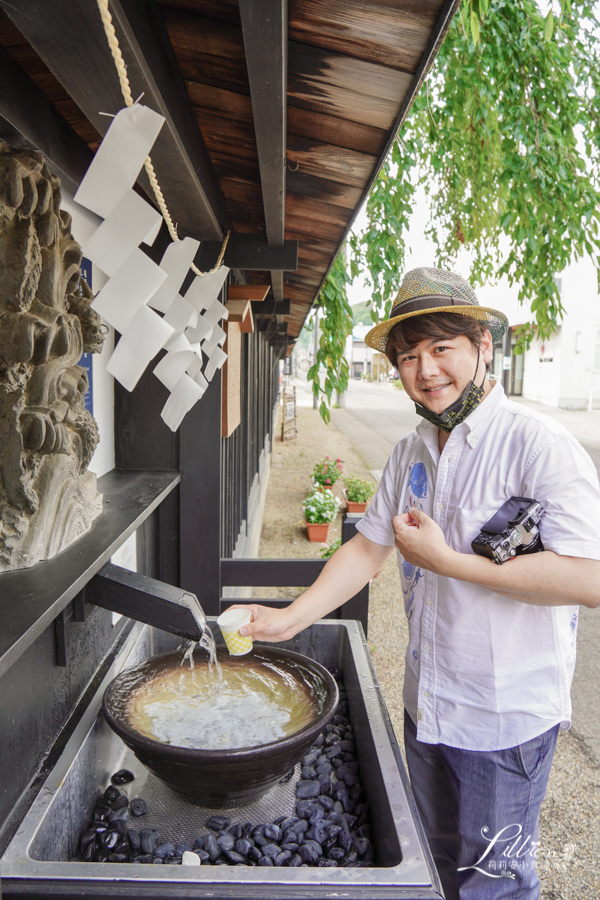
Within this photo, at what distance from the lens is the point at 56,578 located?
48.6 inches

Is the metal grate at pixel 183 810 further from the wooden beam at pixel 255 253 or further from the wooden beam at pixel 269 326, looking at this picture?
the wooden beam at pixel 269 326

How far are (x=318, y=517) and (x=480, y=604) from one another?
6.21 meters

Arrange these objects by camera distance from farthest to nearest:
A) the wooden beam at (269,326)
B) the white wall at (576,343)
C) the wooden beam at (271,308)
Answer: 1. the white wall at (576,343)
2. the wooden beam at (269,326)
3. the wooden beam at (271,308)

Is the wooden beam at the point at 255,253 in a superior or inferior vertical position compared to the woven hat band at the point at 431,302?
superior

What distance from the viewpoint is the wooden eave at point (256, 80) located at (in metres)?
0.90

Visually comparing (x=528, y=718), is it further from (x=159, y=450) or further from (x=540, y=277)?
(x=540, y=277)

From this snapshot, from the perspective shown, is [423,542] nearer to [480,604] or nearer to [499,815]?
[480,604]

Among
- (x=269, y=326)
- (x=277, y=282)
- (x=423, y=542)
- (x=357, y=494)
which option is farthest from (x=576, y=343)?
(x=423, y=542)

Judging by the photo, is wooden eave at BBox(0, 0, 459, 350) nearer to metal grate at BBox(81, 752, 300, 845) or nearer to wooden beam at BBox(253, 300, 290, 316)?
metal grate at BBox(81, 752, 300, 845)

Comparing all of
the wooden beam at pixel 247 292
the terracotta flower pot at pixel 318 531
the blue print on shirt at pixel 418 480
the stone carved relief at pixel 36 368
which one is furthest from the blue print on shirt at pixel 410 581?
the terracotta flower pot at pixel 318 531

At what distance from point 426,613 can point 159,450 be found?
1276 millimetres

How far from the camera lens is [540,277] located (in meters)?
3.28

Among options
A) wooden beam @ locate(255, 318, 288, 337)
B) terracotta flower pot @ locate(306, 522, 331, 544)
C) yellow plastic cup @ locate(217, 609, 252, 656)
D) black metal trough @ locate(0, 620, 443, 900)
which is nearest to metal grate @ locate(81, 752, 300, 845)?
Answer: black metal trough @ locate(0, 620, 443, 900)

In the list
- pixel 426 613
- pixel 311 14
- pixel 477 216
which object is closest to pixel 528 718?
pixel 426 613
